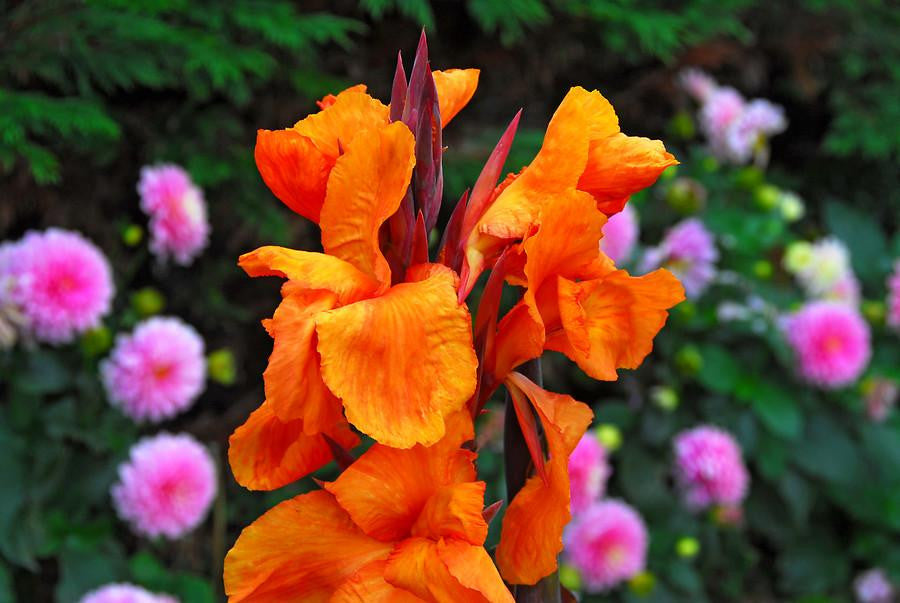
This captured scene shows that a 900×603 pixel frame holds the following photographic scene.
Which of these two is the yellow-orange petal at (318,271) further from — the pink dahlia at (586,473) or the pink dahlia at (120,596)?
the pink dahlia at (586,473)

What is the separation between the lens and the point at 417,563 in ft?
1.52

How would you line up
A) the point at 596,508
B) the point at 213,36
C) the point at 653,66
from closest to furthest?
the point at 213,36 < the point at 596,508 < the point at 653,66

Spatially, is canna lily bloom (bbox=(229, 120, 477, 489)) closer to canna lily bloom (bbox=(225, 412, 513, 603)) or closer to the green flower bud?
canna lily bloom (bbox=(225, 412, 513, 603))

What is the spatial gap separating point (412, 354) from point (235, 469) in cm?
13

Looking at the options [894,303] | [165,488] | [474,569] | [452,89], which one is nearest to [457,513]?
[474,569]

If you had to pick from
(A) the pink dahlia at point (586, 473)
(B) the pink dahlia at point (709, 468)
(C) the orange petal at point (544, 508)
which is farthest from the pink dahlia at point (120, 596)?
(B) the pink dahlia at point (709, 468)

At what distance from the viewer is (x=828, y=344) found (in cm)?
182

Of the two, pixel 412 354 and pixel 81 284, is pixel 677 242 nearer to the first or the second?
pixel 81 284

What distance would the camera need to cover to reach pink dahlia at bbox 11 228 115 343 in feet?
4.19

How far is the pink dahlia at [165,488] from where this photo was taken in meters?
1.28

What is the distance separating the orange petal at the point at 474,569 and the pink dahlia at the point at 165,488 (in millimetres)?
889

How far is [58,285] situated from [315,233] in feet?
2.17

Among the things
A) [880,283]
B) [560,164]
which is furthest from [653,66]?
[560,164]

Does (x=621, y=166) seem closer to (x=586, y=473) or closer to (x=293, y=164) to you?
(x=293, y=164)
